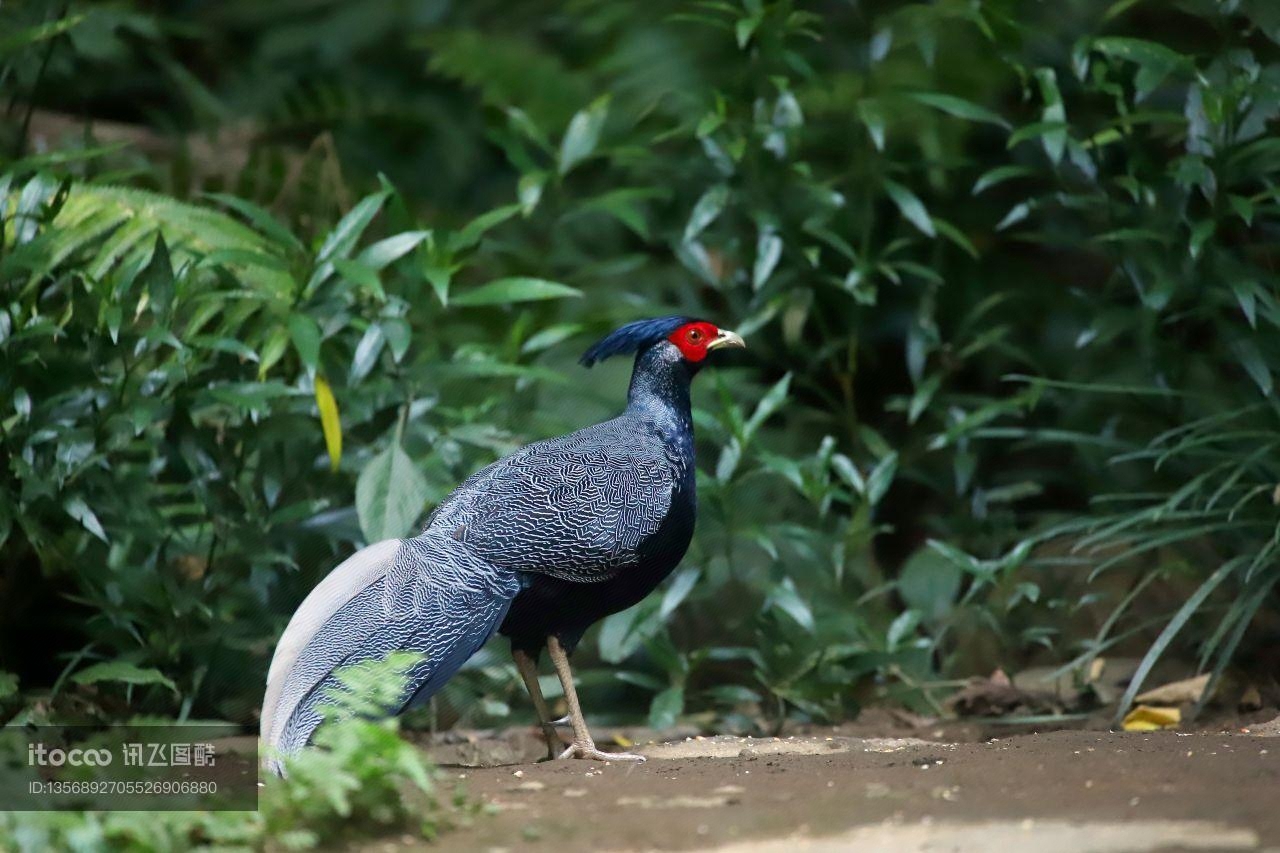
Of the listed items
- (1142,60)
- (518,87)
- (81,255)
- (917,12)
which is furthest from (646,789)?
(518,87)

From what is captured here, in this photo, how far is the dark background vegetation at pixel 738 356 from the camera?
181 inches

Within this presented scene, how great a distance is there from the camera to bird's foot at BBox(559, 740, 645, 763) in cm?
376

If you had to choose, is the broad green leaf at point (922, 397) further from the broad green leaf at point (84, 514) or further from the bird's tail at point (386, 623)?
the broad green leaf at point (84, 514)

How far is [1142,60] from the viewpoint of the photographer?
4.95 meters

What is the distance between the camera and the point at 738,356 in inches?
260

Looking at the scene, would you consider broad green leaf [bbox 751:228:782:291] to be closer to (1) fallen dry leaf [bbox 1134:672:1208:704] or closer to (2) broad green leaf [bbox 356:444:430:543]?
(2) broad green leaf [bbox 356:444:430:543]

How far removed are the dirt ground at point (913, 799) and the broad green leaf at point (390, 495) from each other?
989 millimetres

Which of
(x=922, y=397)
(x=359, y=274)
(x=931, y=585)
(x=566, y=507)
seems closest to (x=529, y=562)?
(x=566, y=507)

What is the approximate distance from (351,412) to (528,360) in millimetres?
889

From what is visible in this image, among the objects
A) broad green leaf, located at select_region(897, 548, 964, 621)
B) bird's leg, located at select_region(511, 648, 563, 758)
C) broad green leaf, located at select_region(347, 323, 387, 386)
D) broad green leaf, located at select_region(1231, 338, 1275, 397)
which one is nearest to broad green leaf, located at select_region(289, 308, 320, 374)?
broad green leaf, located at select_region(347, 323, 387, 386)

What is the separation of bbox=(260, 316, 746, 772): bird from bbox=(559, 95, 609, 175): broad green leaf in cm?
162

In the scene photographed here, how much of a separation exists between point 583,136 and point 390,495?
73.1 inches

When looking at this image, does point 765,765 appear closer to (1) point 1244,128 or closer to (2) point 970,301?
(1) point 1244,128

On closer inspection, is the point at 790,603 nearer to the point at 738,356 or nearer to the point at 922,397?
the point at 922,397
